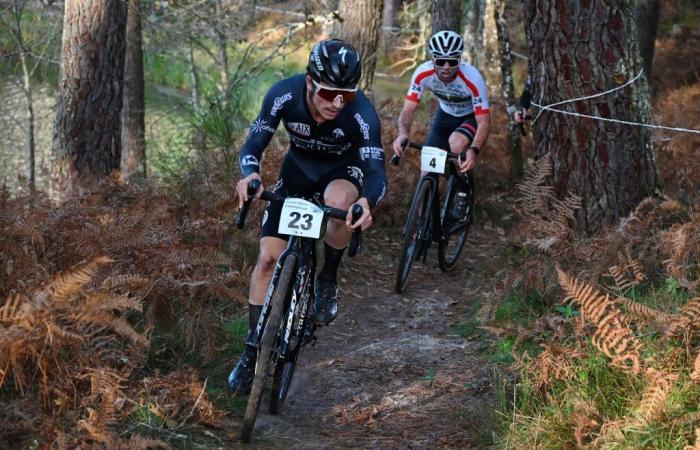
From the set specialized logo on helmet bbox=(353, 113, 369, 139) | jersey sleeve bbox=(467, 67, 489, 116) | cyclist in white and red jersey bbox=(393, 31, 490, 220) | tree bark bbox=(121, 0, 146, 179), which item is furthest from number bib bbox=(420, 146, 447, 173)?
tree bark bbox=(121, 0, 146, 179)

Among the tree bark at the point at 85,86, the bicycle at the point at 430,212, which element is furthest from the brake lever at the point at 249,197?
the tree bark at the point at 85,86

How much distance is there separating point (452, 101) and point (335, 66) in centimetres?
375

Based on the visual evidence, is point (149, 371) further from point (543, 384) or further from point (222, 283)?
point (543, 384)

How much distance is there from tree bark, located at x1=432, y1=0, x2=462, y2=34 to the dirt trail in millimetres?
4250

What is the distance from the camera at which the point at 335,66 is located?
5.07 m

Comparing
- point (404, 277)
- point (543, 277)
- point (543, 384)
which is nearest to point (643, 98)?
point (543, 277)

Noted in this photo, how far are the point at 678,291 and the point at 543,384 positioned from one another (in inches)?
50.6

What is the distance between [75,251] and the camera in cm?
563

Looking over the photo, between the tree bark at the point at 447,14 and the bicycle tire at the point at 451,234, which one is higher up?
the tree bark at the point at 447,14

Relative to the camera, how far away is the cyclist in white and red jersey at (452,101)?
8133mm

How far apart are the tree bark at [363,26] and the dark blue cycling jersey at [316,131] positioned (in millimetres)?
6009

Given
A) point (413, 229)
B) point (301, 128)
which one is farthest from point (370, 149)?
point (413, 229)

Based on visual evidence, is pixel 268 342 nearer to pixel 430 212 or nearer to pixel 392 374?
pixel 392 374

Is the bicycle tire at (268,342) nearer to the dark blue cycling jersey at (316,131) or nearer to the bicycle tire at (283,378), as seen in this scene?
the bicycle tire at (283,378)
